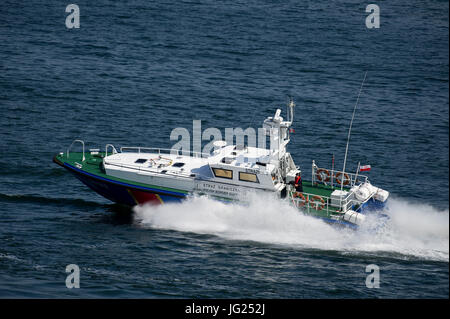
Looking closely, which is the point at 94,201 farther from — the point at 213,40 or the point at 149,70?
the point at 213,40

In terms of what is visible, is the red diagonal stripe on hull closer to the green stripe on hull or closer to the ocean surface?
the green stripe on hull

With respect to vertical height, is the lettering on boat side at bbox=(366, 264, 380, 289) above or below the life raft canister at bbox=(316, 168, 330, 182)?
below

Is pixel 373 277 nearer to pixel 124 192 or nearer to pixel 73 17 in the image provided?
pixel 124 192

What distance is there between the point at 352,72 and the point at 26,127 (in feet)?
96.3

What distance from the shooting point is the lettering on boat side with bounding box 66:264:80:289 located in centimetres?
2889

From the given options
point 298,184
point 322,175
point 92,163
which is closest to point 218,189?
point 298,184

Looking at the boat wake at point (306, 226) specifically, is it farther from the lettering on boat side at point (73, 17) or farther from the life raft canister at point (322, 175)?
the lettering on boat side at point (73, 17)

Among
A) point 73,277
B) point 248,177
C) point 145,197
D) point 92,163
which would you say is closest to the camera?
point 73,277

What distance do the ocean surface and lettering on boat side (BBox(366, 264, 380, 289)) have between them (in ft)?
1.21
